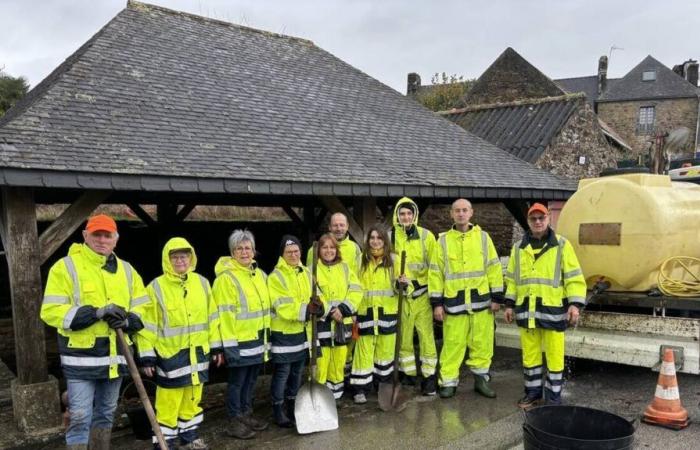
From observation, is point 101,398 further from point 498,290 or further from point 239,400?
point 498,290

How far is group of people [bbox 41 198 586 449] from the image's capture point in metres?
3.75

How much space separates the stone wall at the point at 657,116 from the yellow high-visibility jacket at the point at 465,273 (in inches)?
1265

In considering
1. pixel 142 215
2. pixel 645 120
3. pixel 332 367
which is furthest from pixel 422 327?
pixel 645 120

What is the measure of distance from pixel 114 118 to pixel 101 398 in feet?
10.1

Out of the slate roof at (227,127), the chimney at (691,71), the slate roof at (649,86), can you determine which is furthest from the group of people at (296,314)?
the chimney at (691,71)

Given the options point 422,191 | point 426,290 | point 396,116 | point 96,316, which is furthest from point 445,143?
point 96,316

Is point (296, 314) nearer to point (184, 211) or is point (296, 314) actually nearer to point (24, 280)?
point (24, 280)

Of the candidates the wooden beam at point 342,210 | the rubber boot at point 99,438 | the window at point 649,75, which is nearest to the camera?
the rubber boot at point 99,438

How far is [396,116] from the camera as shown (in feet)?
30.8

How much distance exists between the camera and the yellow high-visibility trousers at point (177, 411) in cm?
407

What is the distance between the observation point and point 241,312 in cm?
443

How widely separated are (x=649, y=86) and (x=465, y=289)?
36.4m

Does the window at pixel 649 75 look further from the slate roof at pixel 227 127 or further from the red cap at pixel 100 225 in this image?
the red cap at pixel 100 225

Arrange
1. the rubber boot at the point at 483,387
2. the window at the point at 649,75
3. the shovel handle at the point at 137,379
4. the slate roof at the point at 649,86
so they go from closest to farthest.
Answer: the shovel handle at the point at 137,379, the rubber boot at the point at 483,387, the slate roof at the point at 649,86, the window at the point at 649,75
